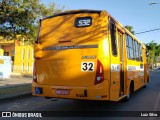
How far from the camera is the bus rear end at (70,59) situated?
8.49 meters

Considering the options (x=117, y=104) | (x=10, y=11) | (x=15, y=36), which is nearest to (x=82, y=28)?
(x=117, y=104)

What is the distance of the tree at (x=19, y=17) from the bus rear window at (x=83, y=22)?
32.5ft

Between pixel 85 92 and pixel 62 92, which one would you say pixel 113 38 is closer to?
pixel 85 92

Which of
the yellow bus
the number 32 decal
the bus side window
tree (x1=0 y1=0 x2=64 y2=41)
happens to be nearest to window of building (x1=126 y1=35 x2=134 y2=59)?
the yellow bus

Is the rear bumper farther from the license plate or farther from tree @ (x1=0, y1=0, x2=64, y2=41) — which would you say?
tree @ (x1=0, y1=0, x2=64, y2=41)

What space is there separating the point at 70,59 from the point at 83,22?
1.25 meters

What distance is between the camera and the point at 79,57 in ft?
28.7

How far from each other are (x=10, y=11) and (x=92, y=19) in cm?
1085

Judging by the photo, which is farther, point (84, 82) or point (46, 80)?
point (46, 80)

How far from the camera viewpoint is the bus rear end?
849cm

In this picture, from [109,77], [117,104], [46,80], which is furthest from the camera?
[117,104]

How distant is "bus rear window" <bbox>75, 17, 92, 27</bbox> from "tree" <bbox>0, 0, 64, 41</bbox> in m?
9.89

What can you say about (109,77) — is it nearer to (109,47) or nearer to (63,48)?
(109,47)

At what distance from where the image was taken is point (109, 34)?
8773 millimetres
